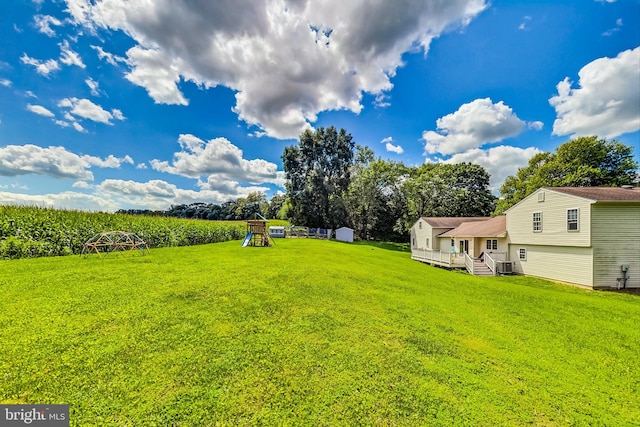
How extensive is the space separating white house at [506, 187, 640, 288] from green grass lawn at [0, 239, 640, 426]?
318 inches

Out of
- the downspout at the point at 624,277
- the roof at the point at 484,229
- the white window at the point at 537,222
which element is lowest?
the downspout at the point at 624,277

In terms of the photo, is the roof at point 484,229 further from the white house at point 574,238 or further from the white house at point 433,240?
the white house at point 433,240

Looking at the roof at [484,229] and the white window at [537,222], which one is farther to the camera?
the roof at [484,229]

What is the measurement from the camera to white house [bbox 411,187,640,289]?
44.2 ft

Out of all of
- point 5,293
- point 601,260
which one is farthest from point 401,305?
point 601,260

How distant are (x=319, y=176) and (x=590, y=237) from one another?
29917mm

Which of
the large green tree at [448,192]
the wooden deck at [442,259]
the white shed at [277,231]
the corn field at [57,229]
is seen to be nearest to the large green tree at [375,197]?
the large green tree at [448,192]

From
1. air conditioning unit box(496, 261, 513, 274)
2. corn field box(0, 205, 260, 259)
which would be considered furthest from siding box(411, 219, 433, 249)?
corn field box(0, 205, 260, 259)

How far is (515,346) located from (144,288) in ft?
30.1

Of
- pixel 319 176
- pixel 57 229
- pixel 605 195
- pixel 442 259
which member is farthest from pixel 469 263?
pixel 57 229

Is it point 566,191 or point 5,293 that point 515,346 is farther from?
point 566,191

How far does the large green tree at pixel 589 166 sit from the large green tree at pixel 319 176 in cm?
2589

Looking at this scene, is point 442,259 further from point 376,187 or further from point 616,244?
point 376,187

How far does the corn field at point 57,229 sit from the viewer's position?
1031 centimetres
